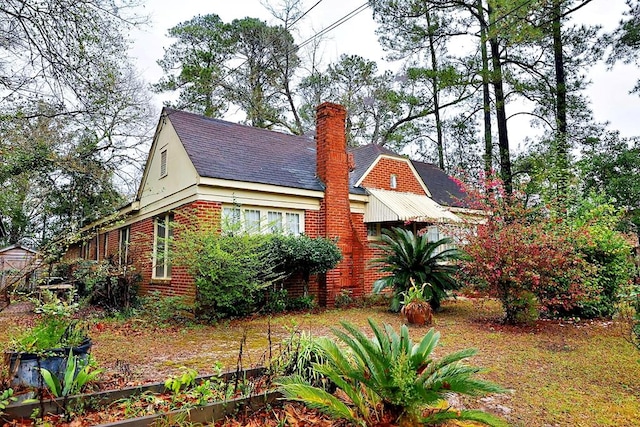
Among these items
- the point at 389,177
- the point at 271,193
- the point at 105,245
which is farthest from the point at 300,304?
the point at 105,245

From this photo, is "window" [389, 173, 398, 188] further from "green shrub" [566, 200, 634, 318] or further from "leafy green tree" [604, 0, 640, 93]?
"leafy green tree" [604, 0, 640, 93]

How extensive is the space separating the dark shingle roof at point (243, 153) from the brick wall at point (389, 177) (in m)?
2.03

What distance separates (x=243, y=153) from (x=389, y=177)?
5155 millimetres

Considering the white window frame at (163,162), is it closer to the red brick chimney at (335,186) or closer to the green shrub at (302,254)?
the red brick chimney at (335,186)

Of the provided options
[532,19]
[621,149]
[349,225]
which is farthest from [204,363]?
[621,149]

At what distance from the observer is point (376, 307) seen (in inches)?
439

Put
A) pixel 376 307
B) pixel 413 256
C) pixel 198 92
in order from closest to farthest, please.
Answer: pixel 413 256 < pixel 376 307 < pixel 198 92

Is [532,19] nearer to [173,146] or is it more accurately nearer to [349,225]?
[349,225]

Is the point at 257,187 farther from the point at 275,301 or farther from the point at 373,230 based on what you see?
the point at 373,230

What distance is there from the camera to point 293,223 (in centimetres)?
1163

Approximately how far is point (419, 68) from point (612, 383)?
18838 millimetres

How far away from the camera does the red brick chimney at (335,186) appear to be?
11.9 meters

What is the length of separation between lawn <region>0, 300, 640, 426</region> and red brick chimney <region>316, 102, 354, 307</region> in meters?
2.38

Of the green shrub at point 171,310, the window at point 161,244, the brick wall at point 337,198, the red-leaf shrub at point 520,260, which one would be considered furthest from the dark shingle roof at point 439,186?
the green shrub at point 171,310
